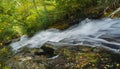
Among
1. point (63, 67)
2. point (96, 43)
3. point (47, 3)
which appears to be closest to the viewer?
point (63, 67)

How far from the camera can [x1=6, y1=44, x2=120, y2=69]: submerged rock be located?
623 cm

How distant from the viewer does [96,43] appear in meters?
7.93

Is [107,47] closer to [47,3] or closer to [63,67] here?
[63,67]

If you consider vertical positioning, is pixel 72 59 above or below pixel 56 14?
above

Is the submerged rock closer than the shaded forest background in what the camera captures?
Yes

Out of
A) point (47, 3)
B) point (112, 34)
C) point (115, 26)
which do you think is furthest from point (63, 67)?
point (47, 3)

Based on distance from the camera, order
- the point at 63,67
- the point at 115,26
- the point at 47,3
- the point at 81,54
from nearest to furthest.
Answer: the point at 63,67
the point at 81,54
the point at 115,26
the point at 47,3

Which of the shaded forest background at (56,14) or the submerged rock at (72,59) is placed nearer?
the submerged rock at (72,59)

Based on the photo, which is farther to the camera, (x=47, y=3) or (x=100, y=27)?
(x=47, y=3)

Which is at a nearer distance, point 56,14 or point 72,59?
point 72,59

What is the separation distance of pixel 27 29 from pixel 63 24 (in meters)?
3.48

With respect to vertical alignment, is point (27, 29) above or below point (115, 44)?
below

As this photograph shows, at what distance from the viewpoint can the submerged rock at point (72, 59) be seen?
6234 millimetres

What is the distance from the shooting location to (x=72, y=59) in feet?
22.7
